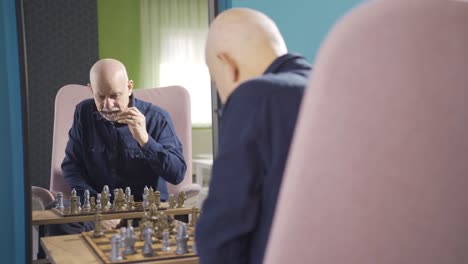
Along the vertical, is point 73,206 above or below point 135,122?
below

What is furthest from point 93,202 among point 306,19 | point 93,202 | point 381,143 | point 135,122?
point 381,143

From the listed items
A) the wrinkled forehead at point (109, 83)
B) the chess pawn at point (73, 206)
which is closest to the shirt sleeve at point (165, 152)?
the wrinkled forehead at point (109, 83)

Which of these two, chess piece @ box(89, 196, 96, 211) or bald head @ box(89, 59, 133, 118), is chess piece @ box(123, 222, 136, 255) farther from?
bald head @ box(89, 59, 133, 118)

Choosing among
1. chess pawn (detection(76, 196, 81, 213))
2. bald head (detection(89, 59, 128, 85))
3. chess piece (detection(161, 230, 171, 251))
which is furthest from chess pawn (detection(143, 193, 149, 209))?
chess piece (detection(161, 230, 171, 251))

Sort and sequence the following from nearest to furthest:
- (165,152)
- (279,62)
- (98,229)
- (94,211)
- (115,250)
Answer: (279,62) → (115,250) → (98,229) → (94,211) → (165,152)

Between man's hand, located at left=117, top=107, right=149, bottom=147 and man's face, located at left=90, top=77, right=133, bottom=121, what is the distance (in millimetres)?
24

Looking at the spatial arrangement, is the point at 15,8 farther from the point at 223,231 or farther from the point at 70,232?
the point at 223,231

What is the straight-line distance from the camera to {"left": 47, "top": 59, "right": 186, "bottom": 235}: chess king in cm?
215

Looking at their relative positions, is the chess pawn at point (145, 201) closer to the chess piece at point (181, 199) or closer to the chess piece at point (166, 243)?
the chess piece at point (181, 199)

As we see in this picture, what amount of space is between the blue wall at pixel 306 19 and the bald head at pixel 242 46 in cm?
84

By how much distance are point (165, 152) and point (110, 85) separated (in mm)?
339

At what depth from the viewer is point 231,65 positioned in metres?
1.05

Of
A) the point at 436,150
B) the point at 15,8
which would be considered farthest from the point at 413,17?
the point at 15,8

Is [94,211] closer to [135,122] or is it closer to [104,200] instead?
[104,200]
